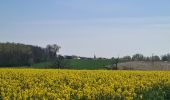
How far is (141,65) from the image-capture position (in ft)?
213

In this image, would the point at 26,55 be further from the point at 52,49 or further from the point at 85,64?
the point at 85,64

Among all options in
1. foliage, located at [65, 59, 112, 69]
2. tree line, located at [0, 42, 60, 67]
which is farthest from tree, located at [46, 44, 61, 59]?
foliage, located at [65, 59, 112, 69]

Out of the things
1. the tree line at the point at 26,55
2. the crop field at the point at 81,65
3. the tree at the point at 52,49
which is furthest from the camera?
the tree at the point at 52,49

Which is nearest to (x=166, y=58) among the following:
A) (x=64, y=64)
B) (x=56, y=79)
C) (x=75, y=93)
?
(x=64, y=64)

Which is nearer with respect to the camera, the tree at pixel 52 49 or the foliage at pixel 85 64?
the foliage at pixel 85 64

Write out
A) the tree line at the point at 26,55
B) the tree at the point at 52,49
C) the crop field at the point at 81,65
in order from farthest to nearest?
the tree at the point at 52,49
the tree line at the point at 26,55
the crop field at the point at 81,65

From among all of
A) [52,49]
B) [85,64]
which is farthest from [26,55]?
[85,64]

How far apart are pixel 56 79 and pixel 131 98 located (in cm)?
1005

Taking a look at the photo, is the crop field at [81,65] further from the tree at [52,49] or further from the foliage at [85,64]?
the tree at [52,49]

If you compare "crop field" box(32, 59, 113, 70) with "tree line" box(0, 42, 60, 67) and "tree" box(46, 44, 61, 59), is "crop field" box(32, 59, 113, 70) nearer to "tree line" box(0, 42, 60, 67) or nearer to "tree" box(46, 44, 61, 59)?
"tree line" box(0, 42, 60, 67)

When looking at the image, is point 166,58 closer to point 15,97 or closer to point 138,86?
point 138,86

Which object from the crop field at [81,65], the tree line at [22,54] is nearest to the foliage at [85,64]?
the crop field at [81,65]

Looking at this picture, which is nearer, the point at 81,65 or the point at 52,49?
the point at 81,65

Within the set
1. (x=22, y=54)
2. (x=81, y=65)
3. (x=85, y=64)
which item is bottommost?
(x=81, y=65)
